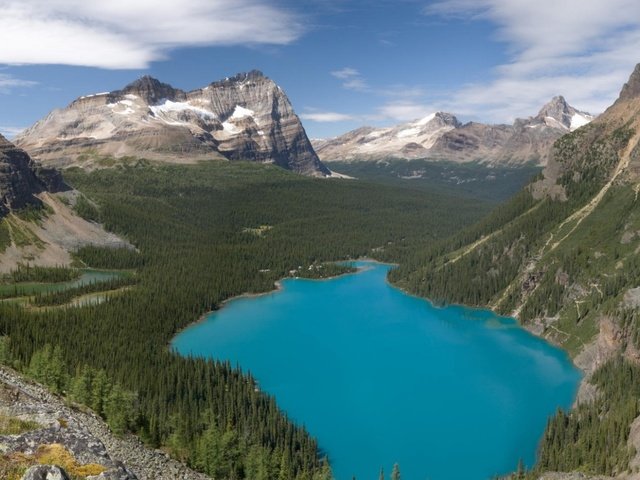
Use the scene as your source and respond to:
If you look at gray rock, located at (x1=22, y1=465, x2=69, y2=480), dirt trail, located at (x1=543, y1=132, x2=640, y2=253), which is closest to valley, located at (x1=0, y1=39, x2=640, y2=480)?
dirt trail, located at (x1=543, y1=132, x2=640, y2=253)

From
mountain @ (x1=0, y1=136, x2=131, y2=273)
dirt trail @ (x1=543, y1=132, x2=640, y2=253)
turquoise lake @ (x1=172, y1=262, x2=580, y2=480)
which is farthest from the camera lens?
mountain @ (x1=0, y1=136, x2=131, y2=273)

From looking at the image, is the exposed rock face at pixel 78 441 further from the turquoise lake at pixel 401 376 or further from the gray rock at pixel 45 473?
the turquoise lake at pixel 401 376

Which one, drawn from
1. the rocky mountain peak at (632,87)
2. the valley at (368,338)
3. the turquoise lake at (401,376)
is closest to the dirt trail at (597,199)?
the valley at (368,338)

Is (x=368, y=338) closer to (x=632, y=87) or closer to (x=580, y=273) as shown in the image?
(x=580, y=273)

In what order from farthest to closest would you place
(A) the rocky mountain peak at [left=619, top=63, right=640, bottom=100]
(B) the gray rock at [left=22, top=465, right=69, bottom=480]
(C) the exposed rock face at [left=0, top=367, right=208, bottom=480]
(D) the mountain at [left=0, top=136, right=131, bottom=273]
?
(D) the mountain at [left=0, top=136, right=131, bottom=273] < (A) the rocky mountain peak at [left=619, top=63, right=640, bottom=100] < (C) the exposed rock face at [left=0, top=367, right=208, bottom=480] < (B) the gray rock at [left=22, top=465, right=69, bottom=480]

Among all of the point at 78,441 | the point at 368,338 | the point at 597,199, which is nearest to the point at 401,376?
the point at 368,338

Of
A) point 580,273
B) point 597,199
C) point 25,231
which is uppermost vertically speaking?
point 597,199

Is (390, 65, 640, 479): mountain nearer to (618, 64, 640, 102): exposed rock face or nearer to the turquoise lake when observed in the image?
(618, 64, 640, 102): exposed rock face
